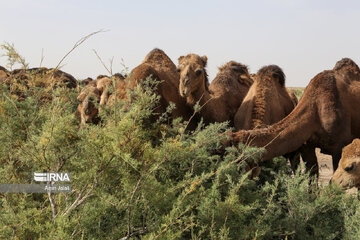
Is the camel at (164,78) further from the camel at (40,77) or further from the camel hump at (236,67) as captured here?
the camel at (40,77)

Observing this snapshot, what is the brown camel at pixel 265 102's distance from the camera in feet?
22.0

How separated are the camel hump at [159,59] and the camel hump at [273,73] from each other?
1.86 m

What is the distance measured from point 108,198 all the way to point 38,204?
733mm

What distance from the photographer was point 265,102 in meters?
6.96

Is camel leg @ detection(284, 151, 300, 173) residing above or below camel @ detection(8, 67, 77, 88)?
below

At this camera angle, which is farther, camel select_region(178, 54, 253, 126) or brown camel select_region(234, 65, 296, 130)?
camel select_region(178, 54, 253, 126)

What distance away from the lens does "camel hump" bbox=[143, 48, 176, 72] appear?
8312mm

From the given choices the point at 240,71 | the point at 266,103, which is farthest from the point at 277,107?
the point at 240,71

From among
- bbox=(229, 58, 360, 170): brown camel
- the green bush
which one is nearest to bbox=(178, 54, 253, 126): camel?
bbox=(229, 58, 360, 170): brown camel

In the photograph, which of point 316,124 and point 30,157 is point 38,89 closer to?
point 30,157

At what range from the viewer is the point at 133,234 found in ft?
10.1

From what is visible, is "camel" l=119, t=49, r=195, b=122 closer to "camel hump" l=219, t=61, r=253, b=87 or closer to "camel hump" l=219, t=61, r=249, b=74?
"camel hump" l=219, t=61, r=253, b=87

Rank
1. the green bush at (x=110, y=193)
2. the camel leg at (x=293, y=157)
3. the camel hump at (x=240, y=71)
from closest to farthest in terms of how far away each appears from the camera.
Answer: the green bush at (x=110, y=193), the camel leg at (x=293, y=157), the camel hump at (x=240, y=71)

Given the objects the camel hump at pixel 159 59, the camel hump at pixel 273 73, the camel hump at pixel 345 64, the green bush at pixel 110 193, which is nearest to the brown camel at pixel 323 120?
the camel hump at pixel 345 64
